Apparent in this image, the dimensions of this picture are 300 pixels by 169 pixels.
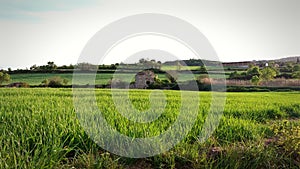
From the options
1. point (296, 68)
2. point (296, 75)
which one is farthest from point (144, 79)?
point (296, 68)

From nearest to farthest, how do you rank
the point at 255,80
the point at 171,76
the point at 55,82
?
the point at 171,76
the point at 55,82
the point at 255,80

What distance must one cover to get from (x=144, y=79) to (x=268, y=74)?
296 inches

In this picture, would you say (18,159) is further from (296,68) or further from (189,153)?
(296,68)

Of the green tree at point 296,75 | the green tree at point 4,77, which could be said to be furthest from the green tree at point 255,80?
the green tree at point 4,77

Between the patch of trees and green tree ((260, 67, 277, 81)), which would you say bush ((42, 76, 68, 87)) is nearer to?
the patch of trees

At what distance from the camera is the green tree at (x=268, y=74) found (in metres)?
16.7

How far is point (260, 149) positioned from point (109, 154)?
72.7 inches

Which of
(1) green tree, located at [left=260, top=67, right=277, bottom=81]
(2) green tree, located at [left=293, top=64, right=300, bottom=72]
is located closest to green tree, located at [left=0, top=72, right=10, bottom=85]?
(1) green tree, located at [left=260, top=67, right=277, bottom=81]

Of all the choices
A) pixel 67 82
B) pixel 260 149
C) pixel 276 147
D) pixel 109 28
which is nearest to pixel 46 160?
pixel 109 28

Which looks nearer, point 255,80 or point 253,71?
point 255,80

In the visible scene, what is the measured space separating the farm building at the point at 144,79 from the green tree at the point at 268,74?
6.96 metres

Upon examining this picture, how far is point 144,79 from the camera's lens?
545 inches

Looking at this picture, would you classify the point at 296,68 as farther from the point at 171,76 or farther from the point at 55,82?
the point at 55,82

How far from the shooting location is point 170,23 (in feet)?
16.5
